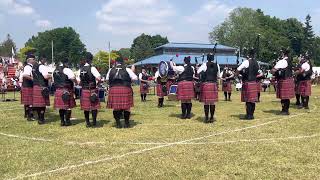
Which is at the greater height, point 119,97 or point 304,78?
point 304,78

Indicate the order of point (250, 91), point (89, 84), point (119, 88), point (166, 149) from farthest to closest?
point (250, 91) < point (89, 84) < point (119, 88) < point (166, 149)

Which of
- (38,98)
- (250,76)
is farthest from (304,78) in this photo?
(38,98)

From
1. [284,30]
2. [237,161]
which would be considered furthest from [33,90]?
[284,30]

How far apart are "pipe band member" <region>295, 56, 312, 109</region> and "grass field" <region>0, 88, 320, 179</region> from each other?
7.23ft

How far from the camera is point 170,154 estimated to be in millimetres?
7305

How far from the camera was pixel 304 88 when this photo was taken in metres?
13.7

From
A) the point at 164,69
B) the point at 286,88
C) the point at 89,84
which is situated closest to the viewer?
the point at 89,84

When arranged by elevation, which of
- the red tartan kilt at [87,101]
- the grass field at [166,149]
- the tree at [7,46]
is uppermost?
the tree at [7,46]

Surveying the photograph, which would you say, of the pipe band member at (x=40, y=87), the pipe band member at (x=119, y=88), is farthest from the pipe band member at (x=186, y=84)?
the pipe band member at (x=40, y=87)

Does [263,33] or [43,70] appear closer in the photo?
[43,70]

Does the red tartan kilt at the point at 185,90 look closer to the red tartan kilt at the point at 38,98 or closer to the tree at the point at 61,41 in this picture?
the red tartan kilt at the point at 38,98

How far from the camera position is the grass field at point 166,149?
625 centimetres

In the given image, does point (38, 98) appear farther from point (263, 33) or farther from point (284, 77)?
point (263, 33)

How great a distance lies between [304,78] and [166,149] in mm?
7716
